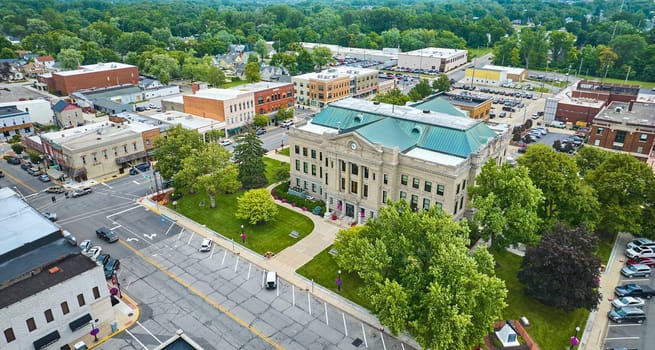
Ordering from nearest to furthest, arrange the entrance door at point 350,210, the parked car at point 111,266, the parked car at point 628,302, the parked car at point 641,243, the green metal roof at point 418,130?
the parked car at point 628,302 < the parked car at point 111,266 < the parked car at point 641,243 < the green metal roof at point 418,130 < the entrance door at point 350,210

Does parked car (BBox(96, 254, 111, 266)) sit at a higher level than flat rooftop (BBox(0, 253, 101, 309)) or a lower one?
lower

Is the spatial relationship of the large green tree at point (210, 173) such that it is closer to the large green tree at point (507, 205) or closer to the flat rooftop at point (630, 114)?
the large green tree at point (507, 205)

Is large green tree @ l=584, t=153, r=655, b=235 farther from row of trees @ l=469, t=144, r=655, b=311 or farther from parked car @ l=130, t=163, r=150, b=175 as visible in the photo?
parked car @ l=130, t=163, r=150, b=175

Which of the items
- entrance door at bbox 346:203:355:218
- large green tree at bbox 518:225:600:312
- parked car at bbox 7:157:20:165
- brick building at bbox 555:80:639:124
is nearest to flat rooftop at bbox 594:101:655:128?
brick building at bbox 555:80:639:124

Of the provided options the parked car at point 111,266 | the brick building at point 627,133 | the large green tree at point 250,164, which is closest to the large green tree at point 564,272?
the large green tree at point 250,164

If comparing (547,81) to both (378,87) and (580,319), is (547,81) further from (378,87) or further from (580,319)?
(580,319)

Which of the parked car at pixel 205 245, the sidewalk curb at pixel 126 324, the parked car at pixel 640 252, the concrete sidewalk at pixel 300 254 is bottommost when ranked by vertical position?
the sidewalk curb at pixel 126 324

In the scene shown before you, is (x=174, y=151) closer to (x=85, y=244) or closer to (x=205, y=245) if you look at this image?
(x=85, y=244)
